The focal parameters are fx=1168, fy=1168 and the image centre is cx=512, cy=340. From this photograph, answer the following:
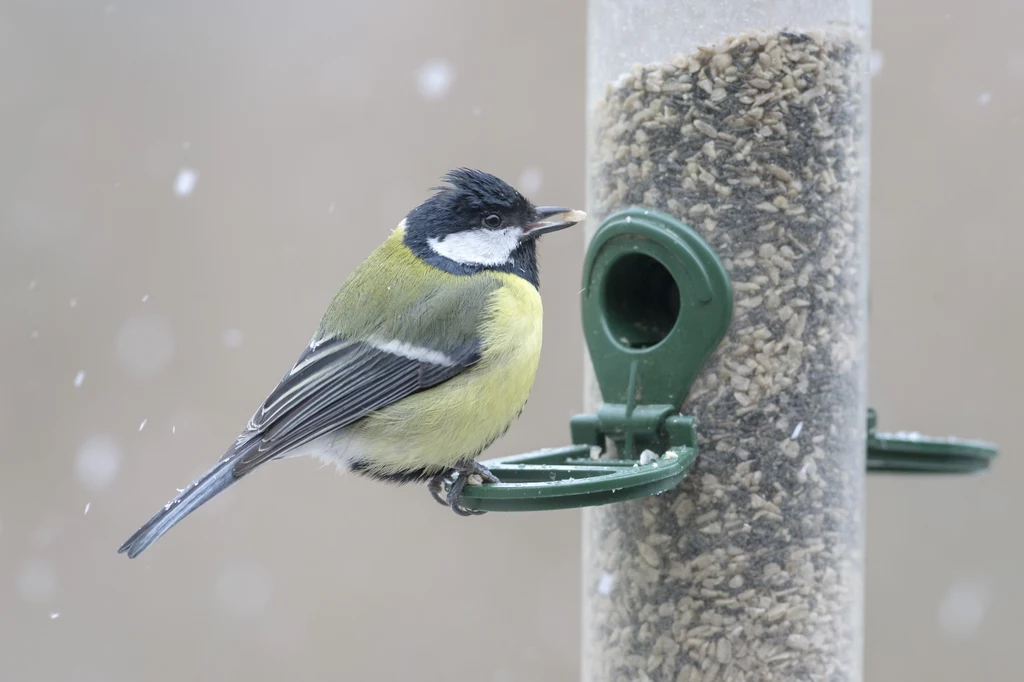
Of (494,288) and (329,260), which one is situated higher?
(329,260)

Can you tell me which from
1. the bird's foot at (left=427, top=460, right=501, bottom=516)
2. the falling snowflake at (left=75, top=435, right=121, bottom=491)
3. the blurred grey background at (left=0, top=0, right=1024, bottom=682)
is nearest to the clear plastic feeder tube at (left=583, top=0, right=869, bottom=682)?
the bird's foot at (left=427, top=460, right=501, bottom=516)

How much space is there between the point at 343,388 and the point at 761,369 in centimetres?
125

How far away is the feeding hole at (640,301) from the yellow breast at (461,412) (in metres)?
0.28

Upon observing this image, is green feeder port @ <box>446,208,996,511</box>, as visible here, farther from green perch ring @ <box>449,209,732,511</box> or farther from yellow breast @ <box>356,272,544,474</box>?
yellow breast @ <box>356,272,544,474</box>

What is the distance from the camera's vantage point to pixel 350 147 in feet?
24.6

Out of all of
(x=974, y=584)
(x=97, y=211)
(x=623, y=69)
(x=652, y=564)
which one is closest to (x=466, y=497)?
(x=652, y=564)

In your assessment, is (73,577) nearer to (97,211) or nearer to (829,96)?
(97,211)

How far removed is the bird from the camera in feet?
11.4

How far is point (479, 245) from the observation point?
12.5ft

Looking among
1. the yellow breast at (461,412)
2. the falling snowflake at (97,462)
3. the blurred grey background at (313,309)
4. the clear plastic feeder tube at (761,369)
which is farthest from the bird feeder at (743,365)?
the falling snowflake at (97,462)

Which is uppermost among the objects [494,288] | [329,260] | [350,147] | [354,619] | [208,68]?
[208,68]

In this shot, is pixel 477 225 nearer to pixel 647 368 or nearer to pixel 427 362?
pixel 427 362

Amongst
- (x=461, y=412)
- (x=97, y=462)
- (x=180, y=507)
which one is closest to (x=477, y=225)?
(x=461, y=412)

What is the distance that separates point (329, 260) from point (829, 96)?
4.29m
